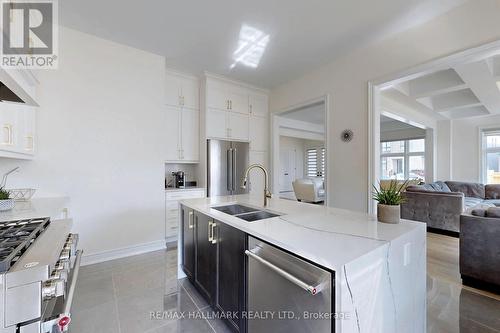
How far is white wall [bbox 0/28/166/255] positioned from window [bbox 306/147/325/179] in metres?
7.21

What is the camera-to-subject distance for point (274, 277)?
45.0 inches

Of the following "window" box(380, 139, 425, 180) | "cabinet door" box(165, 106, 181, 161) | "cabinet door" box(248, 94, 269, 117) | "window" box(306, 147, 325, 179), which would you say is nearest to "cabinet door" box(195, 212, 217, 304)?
"cabinet door" box(165, 106, 181, 161)

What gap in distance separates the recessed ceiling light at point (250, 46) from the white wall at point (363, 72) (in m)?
1.12

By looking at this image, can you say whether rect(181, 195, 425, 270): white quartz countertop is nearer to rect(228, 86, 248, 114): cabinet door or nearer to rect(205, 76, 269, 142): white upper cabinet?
rect(205, 76, 269, 142): white upper cabinet

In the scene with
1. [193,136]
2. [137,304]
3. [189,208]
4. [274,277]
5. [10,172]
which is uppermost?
[193,136]

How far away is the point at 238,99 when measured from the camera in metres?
4.33

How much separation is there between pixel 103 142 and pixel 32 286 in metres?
2.63

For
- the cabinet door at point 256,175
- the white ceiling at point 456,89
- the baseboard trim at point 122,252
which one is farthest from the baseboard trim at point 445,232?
the baseboard trim at point 122,252

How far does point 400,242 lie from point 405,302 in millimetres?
355

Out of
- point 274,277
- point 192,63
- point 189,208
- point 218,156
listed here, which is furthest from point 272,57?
point 274,277

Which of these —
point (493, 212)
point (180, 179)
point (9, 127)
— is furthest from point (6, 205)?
point (493, 212)

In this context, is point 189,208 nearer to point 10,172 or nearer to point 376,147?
point 10,172

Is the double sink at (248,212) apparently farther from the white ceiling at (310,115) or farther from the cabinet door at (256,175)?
the white ceiling at (310,115)

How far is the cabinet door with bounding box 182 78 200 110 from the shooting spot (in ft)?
12.7
